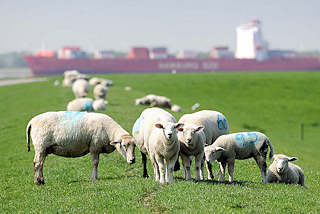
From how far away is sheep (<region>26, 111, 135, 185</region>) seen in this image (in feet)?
40.0

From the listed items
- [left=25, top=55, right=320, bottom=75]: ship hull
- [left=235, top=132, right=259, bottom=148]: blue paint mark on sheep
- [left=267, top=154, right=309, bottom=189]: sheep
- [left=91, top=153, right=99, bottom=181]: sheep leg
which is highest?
[left=235, top=132, right=259, bottom=148]: blue paint mark on sheep

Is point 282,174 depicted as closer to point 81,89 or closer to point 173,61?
point 81,89

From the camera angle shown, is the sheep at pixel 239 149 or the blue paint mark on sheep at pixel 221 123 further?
the blue paint mark on sheep at pixel 221 123

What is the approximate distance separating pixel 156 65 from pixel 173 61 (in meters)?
5.85

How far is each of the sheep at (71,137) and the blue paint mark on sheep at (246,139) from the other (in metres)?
3.02

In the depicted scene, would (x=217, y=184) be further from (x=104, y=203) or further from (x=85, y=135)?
(x=85, y=135)

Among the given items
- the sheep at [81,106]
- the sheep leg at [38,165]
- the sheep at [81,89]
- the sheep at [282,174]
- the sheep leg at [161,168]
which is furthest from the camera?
the sheep at [81,89]

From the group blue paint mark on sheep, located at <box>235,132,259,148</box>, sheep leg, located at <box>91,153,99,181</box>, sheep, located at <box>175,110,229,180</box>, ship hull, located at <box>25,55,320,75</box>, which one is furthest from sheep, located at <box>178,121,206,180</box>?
ship hull, located at <box>25,55,320,75</box>

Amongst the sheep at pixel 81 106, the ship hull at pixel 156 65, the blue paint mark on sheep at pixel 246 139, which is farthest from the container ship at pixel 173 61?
the blue paint mark on sheep at pixel 246 139

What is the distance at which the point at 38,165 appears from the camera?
12227 mm

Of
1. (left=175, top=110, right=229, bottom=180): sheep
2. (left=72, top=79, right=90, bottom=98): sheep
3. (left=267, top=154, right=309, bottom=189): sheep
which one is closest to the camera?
(left=267, top=154, right=309, bottom=189): sheep

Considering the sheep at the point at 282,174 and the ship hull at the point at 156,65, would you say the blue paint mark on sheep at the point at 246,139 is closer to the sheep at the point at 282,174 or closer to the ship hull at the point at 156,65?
the sheep at the point at 282,174

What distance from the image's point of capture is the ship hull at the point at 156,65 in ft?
416

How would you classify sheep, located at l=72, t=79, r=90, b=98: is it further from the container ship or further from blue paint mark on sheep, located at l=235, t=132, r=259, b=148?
the container ship
